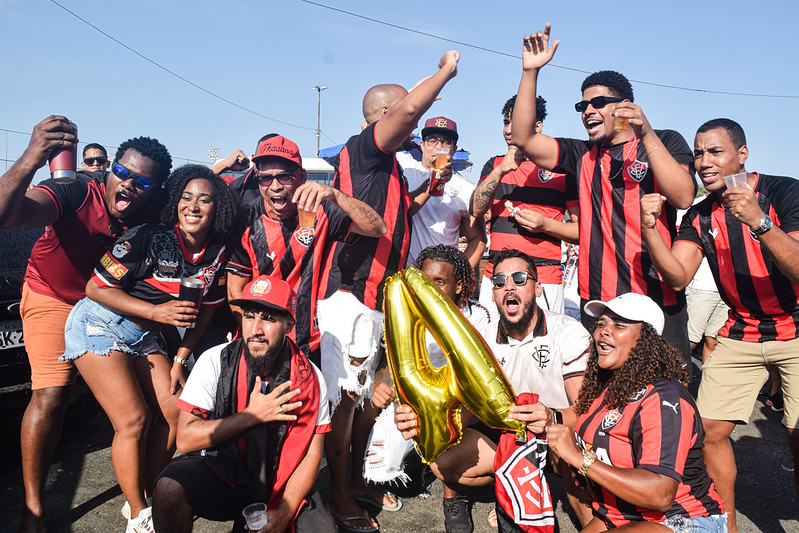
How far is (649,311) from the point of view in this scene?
2.79 metres

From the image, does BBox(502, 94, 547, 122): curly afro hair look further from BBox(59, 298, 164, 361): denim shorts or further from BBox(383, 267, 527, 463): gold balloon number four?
BBox(59, 298, 164, 361): denim shorts

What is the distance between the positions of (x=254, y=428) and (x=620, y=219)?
8.15ft

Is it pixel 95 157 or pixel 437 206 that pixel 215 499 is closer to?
pixel 437 206

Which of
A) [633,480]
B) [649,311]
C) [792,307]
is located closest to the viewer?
[633,480]

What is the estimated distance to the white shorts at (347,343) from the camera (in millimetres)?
3588

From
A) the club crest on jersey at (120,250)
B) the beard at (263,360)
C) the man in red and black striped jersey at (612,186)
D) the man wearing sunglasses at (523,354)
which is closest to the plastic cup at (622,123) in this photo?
the man in red and black striped jersey at (612,186)

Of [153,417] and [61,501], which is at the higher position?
[153,417]

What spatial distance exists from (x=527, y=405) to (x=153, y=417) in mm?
2245

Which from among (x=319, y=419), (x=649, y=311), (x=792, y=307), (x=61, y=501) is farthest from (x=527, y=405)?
(x=61, y=501)

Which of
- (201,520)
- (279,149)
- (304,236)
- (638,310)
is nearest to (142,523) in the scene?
(201,520)

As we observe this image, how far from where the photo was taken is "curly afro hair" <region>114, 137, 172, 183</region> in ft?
11.2

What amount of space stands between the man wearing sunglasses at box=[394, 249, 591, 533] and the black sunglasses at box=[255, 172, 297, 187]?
1.40 meters

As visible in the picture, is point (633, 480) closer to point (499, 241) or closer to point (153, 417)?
point (499, 241)

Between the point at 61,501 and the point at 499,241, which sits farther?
the point at 499,241
